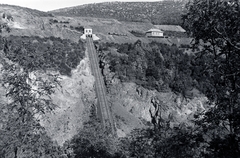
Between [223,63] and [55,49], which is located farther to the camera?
[55,49]

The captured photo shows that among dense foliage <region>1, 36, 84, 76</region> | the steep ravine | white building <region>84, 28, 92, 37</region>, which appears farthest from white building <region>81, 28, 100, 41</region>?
the steep ravine

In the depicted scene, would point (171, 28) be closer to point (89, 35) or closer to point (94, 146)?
point (89, 35)

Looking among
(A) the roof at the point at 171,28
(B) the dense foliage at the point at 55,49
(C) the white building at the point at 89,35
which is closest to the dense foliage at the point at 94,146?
(B) the dense foliage at the point at 55,49

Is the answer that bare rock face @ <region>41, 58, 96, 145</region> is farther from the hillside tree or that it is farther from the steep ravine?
the hillside tree

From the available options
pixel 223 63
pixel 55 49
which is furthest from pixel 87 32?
pixel 223 63

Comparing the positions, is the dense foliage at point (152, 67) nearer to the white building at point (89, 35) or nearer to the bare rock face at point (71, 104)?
the white building at point (89, 35)

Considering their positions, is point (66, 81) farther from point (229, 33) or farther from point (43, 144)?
point (229, 33)
